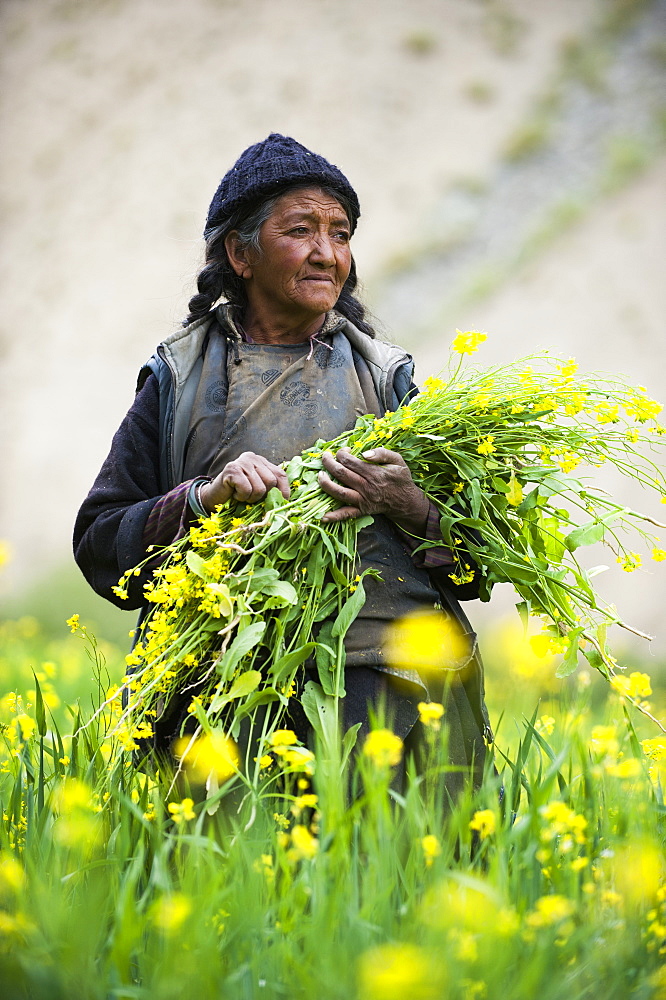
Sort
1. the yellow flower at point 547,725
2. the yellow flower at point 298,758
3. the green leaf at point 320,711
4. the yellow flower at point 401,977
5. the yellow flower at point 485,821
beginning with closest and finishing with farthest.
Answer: the yellow flower at point 401,977 < the yellow flower at point 485,821 < the yellow flower at point 298,758 < the green leaf at point 320,711 < the yellow flower at point 547,725

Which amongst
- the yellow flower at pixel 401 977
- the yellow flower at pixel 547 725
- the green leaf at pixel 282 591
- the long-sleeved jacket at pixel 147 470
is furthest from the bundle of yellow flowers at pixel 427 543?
the yellow flower at pixel 401 977

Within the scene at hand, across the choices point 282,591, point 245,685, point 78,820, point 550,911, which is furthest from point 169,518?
point 550,911

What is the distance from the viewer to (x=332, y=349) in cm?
231

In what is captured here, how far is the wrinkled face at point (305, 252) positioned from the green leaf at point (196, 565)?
0.70 meters

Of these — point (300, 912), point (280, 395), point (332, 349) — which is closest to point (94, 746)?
point (300, 912)

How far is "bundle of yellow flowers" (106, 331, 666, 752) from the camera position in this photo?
193cm

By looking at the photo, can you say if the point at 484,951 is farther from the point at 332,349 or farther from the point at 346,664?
the point at 332,349

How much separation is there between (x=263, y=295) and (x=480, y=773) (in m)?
1.26

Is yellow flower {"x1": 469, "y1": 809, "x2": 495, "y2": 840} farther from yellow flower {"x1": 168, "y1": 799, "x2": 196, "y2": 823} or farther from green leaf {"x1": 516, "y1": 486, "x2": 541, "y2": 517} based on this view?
green leaf {"x1": 516, "y1": 486, "x2": 541, "y2": 517}

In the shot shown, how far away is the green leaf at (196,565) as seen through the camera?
74.5 inches

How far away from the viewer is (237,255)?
2.39 meters

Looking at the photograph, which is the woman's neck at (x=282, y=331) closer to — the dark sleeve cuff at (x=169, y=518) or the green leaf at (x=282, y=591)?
the dark sleeve cuff at (x=169, y=518)

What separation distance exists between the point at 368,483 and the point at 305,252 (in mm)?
603

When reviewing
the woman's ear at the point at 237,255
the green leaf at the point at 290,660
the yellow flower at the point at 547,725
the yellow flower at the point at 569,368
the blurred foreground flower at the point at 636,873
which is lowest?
the blurred foreground flower at the point at 636,873
